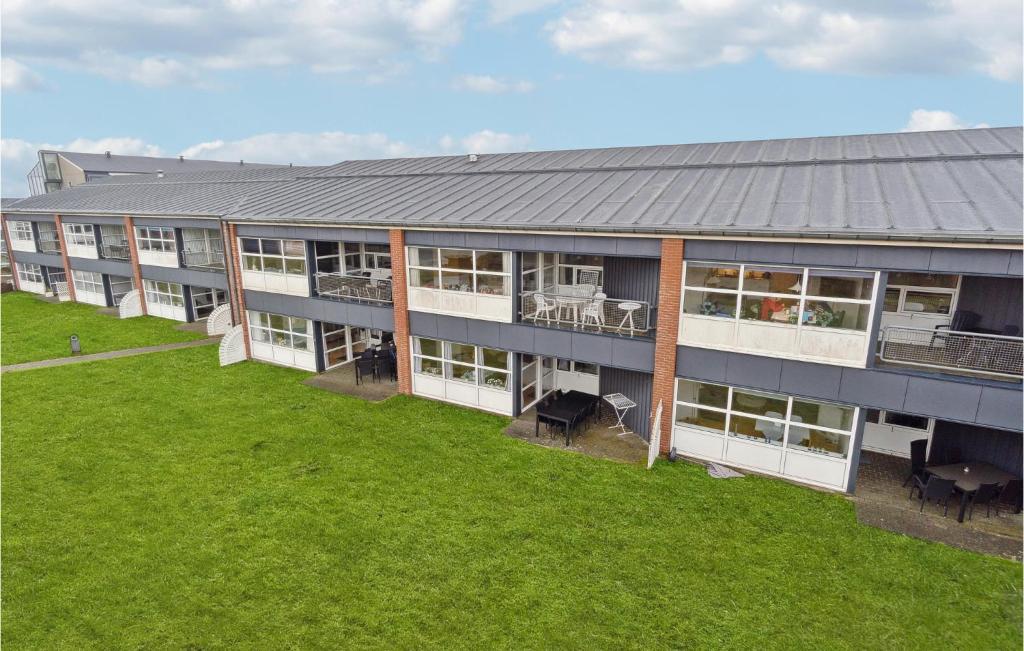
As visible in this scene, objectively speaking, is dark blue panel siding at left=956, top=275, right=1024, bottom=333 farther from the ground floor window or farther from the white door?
the ground floor window

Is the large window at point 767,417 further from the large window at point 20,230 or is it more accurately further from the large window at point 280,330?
the large window at point 20,230

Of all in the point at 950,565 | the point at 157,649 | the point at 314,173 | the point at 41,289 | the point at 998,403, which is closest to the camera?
the point at 157,649

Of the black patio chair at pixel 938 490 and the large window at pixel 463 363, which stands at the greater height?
the large window at pixel 463 363

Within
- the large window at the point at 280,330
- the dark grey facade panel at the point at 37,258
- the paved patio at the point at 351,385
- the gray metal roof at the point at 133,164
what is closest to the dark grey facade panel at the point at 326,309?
the large window at the point at 280,330

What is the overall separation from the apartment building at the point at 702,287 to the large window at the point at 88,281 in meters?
16.8

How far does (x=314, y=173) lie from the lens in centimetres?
2555

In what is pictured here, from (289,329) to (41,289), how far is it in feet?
94.9

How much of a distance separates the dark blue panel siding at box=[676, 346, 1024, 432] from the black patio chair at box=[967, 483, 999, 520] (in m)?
1.29

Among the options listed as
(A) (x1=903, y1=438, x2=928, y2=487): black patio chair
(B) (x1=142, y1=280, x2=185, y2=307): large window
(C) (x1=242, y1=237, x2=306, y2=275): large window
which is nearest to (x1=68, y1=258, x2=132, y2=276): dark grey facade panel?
(B) (x1=142, y1=280, x2=185, y2=307): large window

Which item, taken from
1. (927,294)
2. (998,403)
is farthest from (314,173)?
(998,403)

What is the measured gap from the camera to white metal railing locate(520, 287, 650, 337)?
13.3m

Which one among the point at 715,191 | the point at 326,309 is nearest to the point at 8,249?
the point at 326,309

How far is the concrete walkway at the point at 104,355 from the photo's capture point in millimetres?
20109

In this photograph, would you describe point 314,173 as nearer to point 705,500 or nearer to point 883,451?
point 705,500
